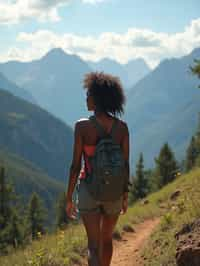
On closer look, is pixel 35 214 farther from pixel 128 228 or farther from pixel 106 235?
pixel 106 235

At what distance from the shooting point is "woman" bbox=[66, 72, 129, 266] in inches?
187

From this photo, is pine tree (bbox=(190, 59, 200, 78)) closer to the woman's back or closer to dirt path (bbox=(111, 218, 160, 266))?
dirt path (bbox=(111, 218, 160, 266))

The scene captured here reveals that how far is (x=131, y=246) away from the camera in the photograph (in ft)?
30.9

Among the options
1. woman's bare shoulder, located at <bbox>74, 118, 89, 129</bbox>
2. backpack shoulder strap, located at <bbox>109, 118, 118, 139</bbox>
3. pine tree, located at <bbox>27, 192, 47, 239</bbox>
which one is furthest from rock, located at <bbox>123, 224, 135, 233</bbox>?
pine tree, located at <bbox>27, 192, 47, 239</bbox>

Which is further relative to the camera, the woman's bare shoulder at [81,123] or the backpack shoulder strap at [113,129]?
the backpack shoulder strap at [113,129]

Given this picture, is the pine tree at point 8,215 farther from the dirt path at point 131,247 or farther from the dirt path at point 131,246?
the dirt path at point 131,247

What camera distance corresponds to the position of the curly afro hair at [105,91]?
16.5ft

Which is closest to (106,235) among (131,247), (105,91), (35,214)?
(105,91)

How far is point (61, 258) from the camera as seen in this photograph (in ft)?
24.8

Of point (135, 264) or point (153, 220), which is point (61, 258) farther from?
point (153, 220)

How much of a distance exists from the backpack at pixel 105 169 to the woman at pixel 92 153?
0.21ft

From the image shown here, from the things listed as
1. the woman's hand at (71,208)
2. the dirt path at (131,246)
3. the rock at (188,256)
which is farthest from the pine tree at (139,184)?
the woman's hand at (71,208)

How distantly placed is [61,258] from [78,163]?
11.1ft

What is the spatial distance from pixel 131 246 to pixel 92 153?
5.24m
